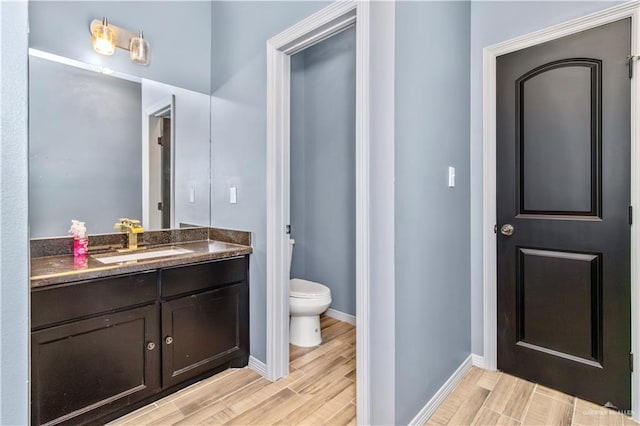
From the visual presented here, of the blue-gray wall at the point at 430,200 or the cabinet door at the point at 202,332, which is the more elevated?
the blue-gray wall at the point at 430,200

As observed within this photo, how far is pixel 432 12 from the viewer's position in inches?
66.0

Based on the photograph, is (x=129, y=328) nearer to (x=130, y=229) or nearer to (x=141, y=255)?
(x=141, y=255)

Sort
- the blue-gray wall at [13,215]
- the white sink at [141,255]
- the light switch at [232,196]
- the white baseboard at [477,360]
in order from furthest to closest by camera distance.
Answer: the light switch at [232,196]
the white baseboard at [477,360]
the white sink at [141,255]
the blue-gray wall at [13,215]

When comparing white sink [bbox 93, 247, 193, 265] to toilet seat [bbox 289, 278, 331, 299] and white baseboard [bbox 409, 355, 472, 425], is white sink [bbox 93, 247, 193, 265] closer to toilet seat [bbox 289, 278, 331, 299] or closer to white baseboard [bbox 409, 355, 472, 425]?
toilet seat [bbox 289, 278, 331, 299]

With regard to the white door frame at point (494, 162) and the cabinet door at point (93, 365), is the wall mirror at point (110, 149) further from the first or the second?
the white door frame at point (494, 162)

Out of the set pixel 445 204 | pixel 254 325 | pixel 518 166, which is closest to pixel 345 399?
pixel 254 325

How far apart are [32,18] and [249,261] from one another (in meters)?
1.74

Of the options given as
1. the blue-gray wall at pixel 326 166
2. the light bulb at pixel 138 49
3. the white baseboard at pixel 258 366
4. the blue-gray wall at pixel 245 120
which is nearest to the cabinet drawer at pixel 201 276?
the blue-gray wall at pixel 245 120

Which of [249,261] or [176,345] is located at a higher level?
[249,261]

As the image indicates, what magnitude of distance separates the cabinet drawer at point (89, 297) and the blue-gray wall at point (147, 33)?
4.27 feet

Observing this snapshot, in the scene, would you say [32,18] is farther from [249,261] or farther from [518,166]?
[518,166]

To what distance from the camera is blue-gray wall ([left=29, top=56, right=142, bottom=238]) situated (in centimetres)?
178

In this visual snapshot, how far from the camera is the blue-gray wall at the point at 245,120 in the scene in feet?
6.72

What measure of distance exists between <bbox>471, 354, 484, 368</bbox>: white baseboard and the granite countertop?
5.25 feet
